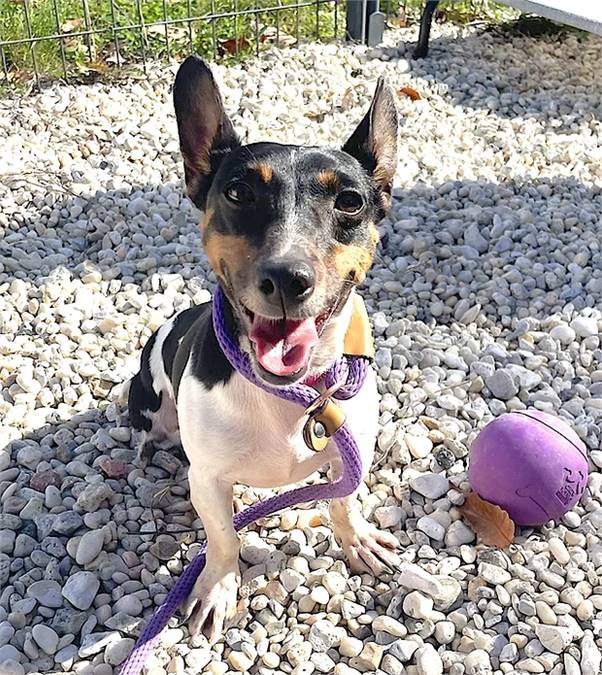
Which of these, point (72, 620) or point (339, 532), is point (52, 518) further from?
point (339, 532)

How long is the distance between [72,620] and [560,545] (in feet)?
5.32

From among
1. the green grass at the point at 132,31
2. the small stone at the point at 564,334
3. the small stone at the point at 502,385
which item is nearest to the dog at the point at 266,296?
the small stone at the point at 502,385

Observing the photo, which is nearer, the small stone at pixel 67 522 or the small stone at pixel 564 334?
the small stone at pixel 67 522

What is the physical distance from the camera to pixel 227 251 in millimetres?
2363

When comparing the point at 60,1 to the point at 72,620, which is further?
the point at 60,1

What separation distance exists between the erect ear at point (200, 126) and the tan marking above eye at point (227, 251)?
0.28 meters

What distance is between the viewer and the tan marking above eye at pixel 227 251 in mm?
2305

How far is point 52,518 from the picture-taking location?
3.10 m

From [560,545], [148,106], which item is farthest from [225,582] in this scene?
[148,106]

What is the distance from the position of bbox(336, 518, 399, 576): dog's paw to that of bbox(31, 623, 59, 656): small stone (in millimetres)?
976

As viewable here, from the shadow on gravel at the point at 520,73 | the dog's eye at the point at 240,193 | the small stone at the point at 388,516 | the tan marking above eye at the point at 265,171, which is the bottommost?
the shadow on gravel at the point at 520,73

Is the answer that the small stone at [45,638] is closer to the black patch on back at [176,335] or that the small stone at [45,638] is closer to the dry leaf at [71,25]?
the black patch on back at [176,335]

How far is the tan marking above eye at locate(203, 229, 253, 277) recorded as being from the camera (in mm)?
2305

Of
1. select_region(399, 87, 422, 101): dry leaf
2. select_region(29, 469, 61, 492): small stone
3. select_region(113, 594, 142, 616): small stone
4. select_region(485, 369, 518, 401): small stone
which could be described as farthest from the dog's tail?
select_region(399, 87, 422, 101): dry leaf
